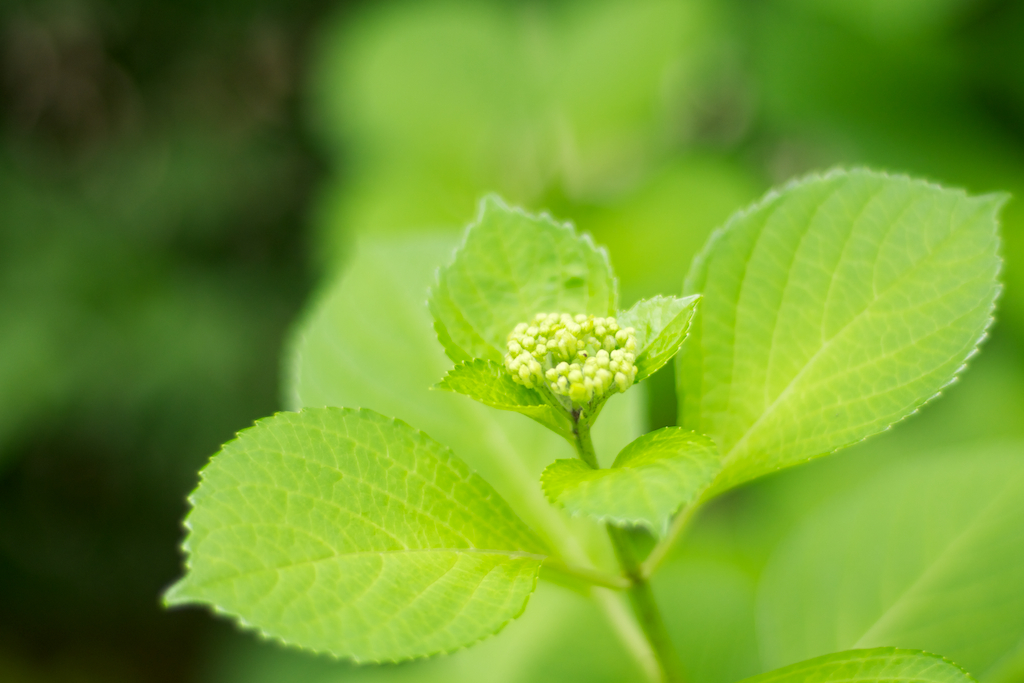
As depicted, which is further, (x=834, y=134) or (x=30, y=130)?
(x=30, y=130)

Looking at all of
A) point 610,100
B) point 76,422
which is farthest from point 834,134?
point 76,422

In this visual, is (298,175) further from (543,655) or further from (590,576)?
(590,576)

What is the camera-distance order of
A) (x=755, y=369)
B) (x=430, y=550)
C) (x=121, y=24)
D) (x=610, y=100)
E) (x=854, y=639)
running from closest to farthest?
(x=430, y=550) → (x=755, y=369) → (x=854, y=639) → (x=610, y=100) → (x=121, y=24)

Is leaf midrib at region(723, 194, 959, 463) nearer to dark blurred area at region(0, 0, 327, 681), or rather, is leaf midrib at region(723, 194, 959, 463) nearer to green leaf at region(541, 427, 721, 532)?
green leaf at region(541, 427, 721, 532)

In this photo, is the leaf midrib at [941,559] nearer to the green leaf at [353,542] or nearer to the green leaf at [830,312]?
the green leaf at [830,312]

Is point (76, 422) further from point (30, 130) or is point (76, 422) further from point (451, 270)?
point (451, 270)

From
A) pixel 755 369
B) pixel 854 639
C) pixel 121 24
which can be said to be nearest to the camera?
pixel 755 369
